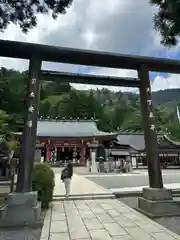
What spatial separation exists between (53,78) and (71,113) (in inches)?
2037

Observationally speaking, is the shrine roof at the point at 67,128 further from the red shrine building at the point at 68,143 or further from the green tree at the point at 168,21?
the green tree at the point at 168,21

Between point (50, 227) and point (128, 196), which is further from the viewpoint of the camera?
point (128, 196)

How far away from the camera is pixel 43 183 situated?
7688 millimetres

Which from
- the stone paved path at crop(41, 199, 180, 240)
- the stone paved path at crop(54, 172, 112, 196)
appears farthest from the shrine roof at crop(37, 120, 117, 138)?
the stone paved path at crop(41, 199, 180, 240)

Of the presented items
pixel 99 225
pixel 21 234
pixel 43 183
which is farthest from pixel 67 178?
pixel 21 234

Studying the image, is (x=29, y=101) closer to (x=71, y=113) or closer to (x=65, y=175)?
(x=65, y=175)

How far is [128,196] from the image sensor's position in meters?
10.6

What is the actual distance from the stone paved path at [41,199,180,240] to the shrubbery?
413mm

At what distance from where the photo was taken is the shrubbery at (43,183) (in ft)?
25.1

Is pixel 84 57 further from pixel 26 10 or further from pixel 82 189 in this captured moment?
pixel 82 189

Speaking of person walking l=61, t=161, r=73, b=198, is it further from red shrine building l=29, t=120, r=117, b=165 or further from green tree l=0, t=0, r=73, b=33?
red shrine building l=29, t=120, r=117, b=165

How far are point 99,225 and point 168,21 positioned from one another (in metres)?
4.73

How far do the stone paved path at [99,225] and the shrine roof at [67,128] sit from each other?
23.9m

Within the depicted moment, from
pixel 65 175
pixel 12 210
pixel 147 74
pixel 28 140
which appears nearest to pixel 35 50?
pixel 28 140
